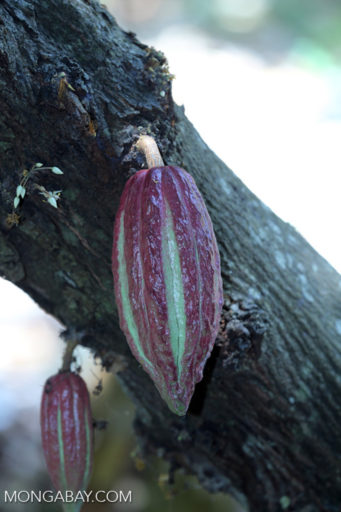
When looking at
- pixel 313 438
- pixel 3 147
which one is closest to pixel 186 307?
pixel 3 147

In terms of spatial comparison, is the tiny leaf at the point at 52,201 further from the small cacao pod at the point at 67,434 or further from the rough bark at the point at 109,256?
the small cacao pod at the point at 67,434

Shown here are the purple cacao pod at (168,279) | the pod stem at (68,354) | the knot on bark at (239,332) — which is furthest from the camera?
the pod stem at (68,354)

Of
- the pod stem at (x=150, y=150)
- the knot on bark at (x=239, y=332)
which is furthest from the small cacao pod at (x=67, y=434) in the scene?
the pod stem at (x=150, y=150)

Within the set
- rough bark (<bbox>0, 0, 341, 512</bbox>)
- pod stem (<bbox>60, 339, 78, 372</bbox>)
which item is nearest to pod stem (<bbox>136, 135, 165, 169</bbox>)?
rough bark (<bbox>0, 0, 341, 512</bbox>)

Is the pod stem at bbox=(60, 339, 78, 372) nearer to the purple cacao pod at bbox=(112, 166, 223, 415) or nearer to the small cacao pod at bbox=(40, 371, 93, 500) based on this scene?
the small cacao pod at bbox=(40, 371, 93, 500)

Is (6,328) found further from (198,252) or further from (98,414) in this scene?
(198,252)
